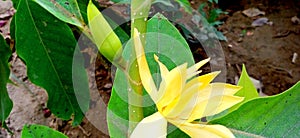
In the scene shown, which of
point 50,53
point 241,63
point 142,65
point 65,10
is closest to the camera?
point 142,65

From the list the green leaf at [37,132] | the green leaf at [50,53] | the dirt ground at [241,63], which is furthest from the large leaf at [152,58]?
the dirt ground at [241,63]

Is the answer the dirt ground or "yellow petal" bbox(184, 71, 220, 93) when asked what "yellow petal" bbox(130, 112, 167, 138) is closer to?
"yellow petal" bbox(184, 71, 220, 93)

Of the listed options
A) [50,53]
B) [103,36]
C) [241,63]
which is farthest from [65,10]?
[241,63]

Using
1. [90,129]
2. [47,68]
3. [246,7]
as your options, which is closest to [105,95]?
[90,129]

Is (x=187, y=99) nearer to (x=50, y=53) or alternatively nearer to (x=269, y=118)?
(x=269, y=118)

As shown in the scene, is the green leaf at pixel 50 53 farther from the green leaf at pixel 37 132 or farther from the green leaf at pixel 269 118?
the green leaf at pixel 269 118

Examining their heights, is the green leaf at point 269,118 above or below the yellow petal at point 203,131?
below
